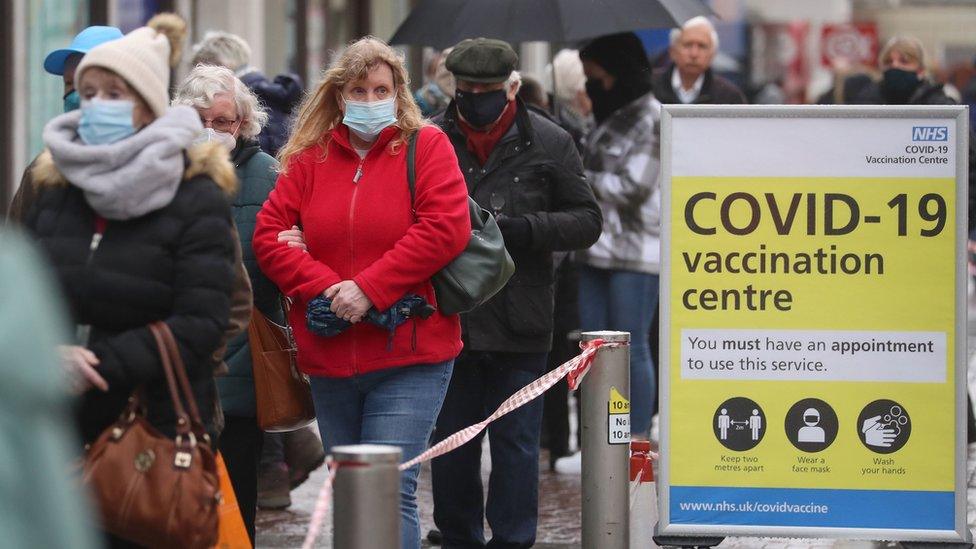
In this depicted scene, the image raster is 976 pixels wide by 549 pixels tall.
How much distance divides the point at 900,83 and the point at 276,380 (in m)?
5.74

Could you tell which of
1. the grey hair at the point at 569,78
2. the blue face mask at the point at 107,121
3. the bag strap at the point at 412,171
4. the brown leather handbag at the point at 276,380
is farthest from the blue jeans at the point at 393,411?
the grey hair at the point at 569,78

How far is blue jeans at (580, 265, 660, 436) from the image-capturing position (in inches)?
337

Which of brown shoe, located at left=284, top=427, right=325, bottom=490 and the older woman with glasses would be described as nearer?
the older woman with glasses

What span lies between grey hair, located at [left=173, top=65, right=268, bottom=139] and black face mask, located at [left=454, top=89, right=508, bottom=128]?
3.04ft

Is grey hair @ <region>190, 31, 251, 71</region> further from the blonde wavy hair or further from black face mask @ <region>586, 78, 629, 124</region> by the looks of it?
the blonde wavy hair

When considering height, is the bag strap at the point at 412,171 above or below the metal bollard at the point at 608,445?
above

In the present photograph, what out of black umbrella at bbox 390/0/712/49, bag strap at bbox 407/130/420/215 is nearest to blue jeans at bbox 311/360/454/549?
bag strap at bbox 407/130/420/215

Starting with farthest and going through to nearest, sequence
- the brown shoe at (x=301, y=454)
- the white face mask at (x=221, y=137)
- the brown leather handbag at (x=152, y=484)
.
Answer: the brown shoe at (x=301, y=454) → the white face mask at (x=221, y=137) → the brown leather handbag at (x=152, y=484)

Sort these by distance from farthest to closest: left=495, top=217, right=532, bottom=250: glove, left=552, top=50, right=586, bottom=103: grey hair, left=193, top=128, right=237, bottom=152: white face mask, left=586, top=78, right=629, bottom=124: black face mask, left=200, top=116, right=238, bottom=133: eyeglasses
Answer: left=552, top=50, right=586, bottom=103: grey hair, left=586, top=78, right=629, bottom=124: black face mask, left=495, top=217, right=532, bottom=250: glove, left=200, top=116, right=238, bottom=133: eyeglasses, left=193, top=128, right=237, bottom=152: white face mask

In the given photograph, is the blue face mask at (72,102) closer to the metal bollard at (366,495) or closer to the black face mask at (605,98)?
the metal bollard at (366,495)

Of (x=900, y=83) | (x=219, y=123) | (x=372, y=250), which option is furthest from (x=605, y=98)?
(x=372, y=250)

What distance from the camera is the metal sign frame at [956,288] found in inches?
226

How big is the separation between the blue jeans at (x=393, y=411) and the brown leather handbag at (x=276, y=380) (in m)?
0.10

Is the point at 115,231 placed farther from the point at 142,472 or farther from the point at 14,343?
the point at 14,343
